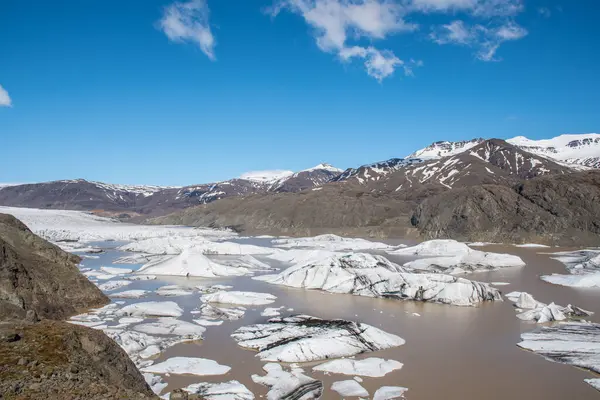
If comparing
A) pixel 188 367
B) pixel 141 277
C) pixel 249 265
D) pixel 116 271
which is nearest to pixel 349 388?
pixel 188 367

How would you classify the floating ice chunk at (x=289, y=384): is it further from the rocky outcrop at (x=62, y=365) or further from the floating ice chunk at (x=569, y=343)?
the floating ice chunk at (x=569, y=343)

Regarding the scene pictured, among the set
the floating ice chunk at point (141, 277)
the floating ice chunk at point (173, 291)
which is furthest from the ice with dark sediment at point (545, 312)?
the floating ice chunk at point (141, 277)

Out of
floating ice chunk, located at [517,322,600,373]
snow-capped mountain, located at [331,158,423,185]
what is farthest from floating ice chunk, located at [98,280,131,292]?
snow-capped mountain, located at [331,158,423,185]

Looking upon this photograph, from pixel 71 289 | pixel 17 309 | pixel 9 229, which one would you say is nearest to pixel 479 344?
pixel 17 309

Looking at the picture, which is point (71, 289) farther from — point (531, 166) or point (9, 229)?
point (531, 166)

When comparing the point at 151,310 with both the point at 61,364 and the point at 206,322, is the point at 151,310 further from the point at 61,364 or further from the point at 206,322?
the point at 61,364

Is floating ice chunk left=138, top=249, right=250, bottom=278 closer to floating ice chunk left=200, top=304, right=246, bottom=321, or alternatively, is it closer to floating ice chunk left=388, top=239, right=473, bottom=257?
floating ice chunk left=200, top=304, right=246, bottom=321

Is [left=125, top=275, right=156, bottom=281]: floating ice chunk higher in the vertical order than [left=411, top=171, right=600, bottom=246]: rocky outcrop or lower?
lower

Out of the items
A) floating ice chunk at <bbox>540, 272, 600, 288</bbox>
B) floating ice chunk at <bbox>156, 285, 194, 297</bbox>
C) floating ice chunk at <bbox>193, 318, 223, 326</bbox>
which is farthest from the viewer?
floating ice chunk at <bbox>540, 272, 600, 288</bbox>
